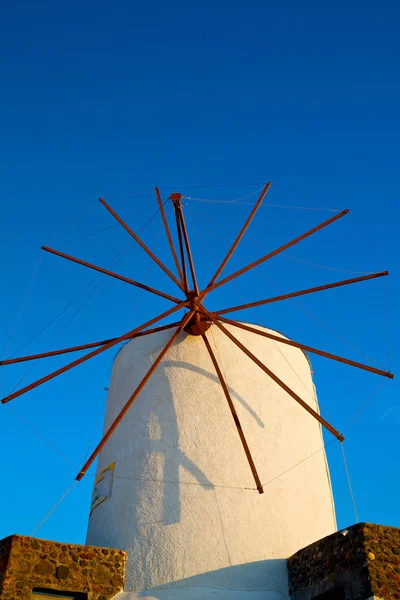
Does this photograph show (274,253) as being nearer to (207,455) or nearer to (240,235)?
(240,235)

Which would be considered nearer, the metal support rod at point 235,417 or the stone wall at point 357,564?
the stone wall at point 357,564

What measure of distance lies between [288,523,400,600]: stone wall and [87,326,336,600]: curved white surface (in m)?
0.92

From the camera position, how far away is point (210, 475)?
40.2ft

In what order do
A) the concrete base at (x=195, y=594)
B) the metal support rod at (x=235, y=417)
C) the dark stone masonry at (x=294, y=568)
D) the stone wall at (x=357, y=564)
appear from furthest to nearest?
1. the metal support rod at (x=235, y=417)
2. the concrete base at (x=195, y=594)
3. the dark stone masonry at (x=294, y=568)
4. the stone wall at (x=357, y=564)

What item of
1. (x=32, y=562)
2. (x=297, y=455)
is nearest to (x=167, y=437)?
(x=297, y=455)

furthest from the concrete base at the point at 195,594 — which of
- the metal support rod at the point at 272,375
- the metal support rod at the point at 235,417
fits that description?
the metal support rod at the point at 272,375

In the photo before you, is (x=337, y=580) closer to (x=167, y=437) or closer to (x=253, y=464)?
(x=253, y=464)

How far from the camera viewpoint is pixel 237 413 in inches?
516

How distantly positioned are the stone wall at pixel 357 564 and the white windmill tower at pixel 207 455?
0.92 m

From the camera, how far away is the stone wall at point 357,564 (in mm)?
9703

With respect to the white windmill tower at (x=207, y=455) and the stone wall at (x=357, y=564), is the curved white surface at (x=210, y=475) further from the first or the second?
the stone wall at (x=357, y=564)

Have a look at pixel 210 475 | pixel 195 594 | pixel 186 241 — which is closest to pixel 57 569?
pixel 195 594

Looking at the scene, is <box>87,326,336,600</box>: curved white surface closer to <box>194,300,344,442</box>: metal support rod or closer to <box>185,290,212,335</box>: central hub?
<box>185,290,212,335</box>: central hub

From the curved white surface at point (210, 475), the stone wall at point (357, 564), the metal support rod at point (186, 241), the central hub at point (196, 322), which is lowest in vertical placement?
the stone wall at point (357, 564)
